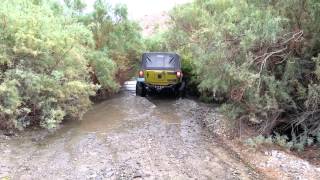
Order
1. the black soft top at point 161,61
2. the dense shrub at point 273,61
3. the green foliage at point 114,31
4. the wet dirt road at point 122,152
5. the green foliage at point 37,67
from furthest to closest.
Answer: the green foliage at point 114,31, the black soft top at point 161,61, the green foliage at point 37,67, the dense shrub at point 273,61, the wet dirt road at point 122,152

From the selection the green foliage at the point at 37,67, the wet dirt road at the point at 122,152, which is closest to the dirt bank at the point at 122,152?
the wet dirt road at the point at 122,152

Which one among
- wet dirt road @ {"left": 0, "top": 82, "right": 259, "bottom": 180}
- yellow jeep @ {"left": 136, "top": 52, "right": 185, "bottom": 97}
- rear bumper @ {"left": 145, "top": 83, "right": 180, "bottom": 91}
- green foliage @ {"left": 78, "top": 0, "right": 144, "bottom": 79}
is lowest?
wet dirt road @ {"left": 0, "top": 82, "right": 259, "bottom": 180}

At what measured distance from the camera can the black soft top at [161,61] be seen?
770 inches

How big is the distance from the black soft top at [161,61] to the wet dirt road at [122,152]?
4187mm

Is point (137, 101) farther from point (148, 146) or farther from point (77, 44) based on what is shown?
point (148, 146)

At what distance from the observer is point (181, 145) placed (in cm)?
1162

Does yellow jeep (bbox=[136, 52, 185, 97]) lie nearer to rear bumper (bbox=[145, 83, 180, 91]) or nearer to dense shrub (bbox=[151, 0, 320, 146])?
rear bumper (bbox=[145, 83, 180, 91])

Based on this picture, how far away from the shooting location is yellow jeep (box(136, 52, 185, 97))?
19000 millimetres

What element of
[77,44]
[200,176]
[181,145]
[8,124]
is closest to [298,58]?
[181,145]

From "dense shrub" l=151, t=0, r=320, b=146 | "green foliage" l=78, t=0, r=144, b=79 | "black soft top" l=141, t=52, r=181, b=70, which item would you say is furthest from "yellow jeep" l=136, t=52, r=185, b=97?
"dense shrub" l=151, t=0, r=320, b=146

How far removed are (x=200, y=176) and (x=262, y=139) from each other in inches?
107

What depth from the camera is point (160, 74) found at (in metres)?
18.9

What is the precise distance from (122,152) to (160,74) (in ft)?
27.5

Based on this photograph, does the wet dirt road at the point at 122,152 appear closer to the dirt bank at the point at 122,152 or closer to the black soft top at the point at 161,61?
the dirt bank at the point at 122,152
